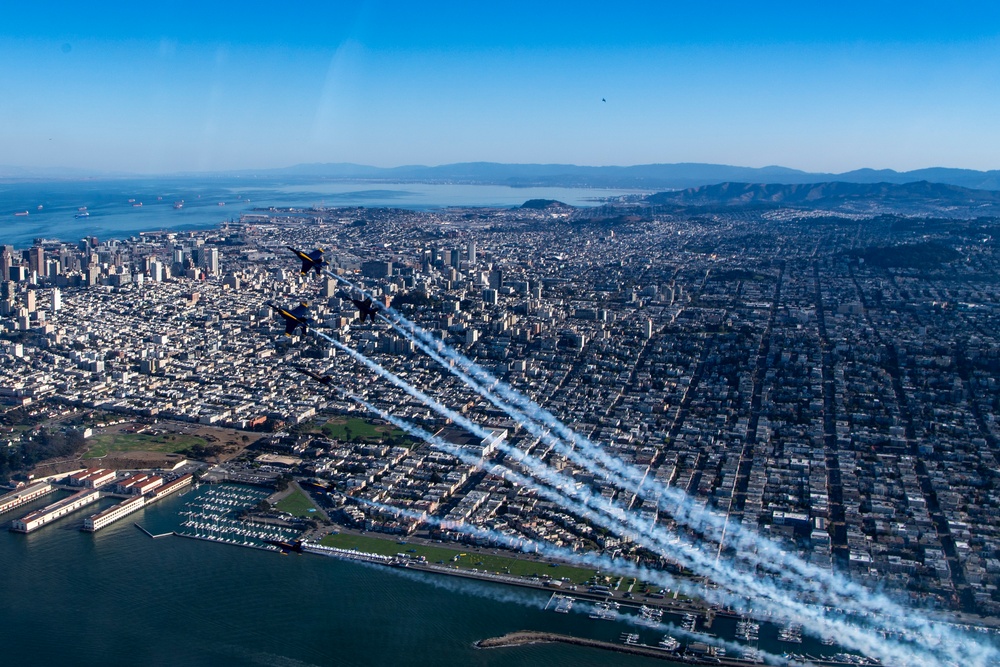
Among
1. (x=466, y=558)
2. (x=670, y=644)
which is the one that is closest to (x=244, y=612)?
(x=466, y=558)

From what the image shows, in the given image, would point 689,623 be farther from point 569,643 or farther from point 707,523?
point 707,523

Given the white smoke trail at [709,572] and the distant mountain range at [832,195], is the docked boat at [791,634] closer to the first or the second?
the white smoke trail at [709,572]

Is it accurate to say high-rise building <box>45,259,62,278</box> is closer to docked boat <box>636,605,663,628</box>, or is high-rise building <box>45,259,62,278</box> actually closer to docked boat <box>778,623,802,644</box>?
docked boat <box>636,605,663,628</box>

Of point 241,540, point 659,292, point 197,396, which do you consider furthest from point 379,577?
point 659,292

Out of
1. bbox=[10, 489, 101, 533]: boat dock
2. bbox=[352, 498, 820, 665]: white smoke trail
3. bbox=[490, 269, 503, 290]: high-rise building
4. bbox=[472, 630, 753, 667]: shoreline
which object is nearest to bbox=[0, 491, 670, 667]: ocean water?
bbox=[472, 630, 753, 667]: shoreline

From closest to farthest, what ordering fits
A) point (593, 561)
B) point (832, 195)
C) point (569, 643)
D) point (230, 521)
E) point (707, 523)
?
point (569, 643) < point (593, 561) < point (707, 523) < point (230, 521) < point (832, 195)

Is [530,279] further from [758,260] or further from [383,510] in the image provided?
[383,510]

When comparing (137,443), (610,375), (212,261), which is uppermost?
(212,261)
